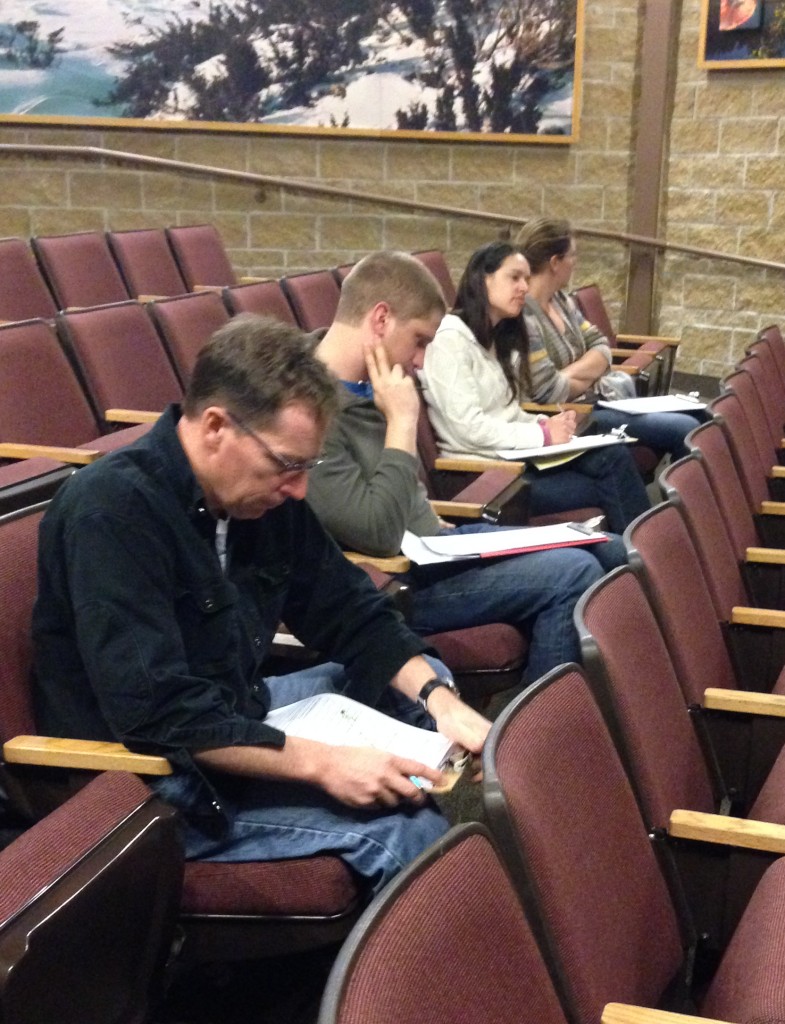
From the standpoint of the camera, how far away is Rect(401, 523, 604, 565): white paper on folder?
79.0 inches

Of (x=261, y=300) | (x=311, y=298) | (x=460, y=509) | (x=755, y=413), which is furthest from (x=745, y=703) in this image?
(x=311, y=298)

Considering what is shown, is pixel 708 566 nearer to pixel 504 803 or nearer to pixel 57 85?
pixel 504 803

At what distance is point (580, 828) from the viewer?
106 cm

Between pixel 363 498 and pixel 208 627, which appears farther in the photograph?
pixel 363 498

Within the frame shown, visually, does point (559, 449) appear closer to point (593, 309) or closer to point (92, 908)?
point (92, 908)

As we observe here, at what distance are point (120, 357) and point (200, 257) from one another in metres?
2.14

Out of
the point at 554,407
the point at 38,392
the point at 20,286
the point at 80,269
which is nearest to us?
the point at 38,392

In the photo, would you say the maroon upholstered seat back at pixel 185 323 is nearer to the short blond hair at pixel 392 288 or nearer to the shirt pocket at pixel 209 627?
the short blond hair at pixel 392 288

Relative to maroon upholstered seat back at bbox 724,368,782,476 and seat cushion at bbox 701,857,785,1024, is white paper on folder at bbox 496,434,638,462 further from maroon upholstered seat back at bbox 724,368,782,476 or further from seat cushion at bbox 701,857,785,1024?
seat cushion at bbox 701,857,785,1024

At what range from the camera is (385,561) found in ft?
6.37

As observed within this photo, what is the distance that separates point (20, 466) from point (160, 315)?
109cm

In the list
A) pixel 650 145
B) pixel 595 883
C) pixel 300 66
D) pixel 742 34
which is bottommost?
pixel 595 883

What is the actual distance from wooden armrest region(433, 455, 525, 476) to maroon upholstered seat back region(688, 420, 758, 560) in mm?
456

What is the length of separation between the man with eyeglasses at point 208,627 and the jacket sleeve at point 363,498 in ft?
1.38
